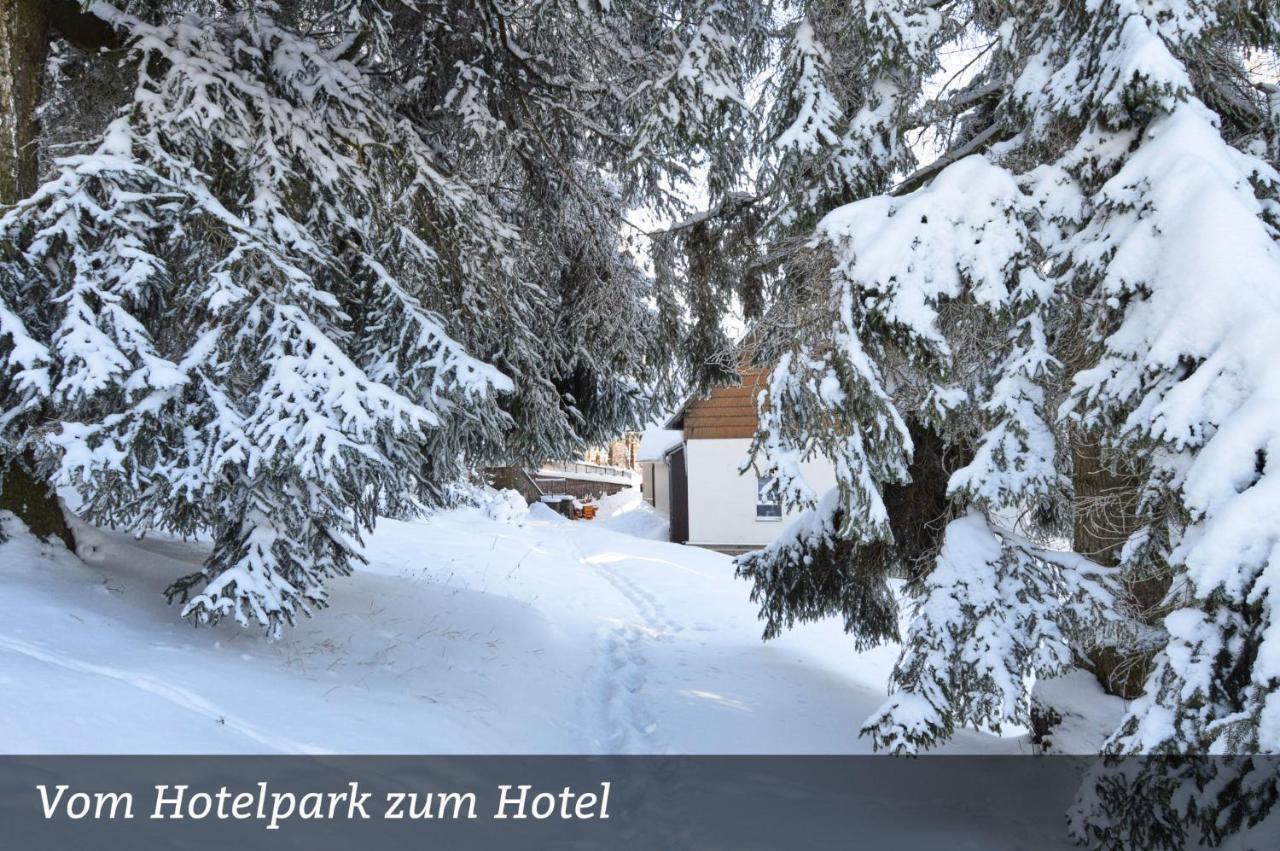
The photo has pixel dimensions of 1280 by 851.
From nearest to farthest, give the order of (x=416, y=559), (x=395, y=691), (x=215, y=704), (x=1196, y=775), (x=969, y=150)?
1. (x=1196, y=775)
2. (x=215, y=704)
3. (x=969, y=150)
4. (x=395, y=691)
5. (x=416, y=559)

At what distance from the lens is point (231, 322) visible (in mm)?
4605

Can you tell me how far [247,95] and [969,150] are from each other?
472 centimetres

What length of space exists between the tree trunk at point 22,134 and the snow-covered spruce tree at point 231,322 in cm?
75

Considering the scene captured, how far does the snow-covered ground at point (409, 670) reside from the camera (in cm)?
359

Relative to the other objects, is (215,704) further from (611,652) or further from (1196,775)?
(611,652)

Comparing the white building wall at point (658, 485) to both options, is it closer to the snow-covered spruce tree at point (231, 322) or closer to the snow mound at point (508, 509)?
the snow mound at point (508, 509)

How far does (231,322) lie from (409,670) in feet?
8.93

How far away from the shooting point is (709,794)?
15.6 feet

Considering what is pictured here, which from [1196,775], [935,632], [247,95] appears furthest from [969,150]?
[247,95]

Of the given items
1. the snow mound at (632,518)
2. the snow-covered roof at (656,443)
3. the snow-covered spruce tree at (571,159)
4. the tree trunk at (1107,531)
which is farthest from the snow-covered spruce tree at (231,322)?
the snow-covered roof at (656,443)

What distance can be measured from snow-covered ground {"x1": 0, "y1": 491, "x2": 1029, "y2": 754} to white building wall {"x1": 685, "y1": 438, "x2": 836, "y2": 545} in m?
8.81

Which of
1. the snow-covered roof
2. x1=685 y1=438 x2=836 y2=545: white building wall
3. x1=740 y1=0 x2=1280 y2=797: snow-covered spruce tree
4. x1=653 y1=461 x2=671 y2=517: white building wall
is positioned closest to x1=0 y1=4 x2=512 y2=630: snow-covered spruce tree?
x1=740 y1=0 x2=1280 y2=797: snow-covered spruce tree

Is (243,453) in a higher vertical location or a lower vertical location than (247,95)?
lower

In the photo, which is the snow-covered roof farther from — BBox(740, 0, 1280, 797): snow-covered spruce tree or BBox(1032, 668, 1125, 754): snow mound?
BBox(740, 0, 1280, 797): snow-covered spruce tree
